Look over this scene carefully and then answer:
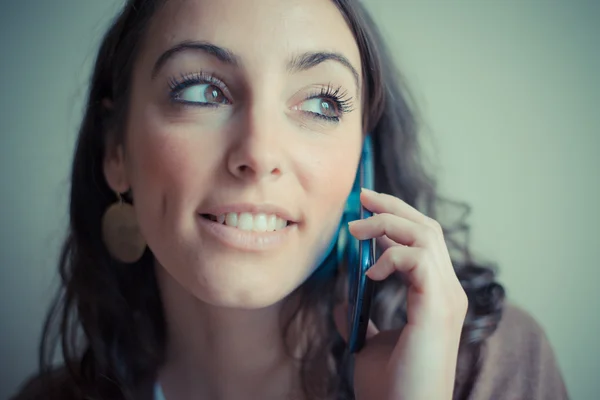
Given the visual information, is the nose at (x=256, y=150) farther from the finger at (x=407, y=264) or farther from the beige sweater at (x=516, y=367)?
the beige sweater at (x=516, y=367)

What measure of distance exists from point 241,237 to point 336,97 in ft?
0.75

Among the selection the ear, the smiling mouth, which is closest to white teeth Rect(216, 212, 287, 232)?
the smiling mouth

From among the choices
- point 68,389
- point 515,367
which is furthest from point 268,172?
point 68,389

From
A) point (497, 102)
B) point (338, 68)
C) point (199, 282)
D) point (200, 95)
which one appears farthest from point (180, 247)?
point (497, 102)

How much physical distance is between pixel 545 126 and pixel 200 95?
0.52 meters

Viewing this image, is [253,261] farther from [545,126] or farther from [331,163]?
[545,126]

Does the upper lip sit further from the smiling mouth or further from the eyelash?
the eyelash

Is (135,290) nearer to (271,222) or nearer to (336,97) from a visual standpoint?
(271,222)

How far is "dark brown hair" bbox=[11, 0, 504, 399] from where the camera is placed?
0.79 m

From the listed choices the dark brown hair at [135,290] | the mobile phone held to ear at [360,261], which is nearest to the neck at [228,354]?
the dark brown hair at [135,290]

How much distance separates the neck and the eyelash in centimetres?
32

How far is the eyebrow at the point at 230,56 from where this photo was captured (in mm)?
592

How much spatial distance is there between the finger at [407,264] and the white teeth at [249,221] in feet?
0.45

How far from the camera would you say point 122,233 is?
809mm
